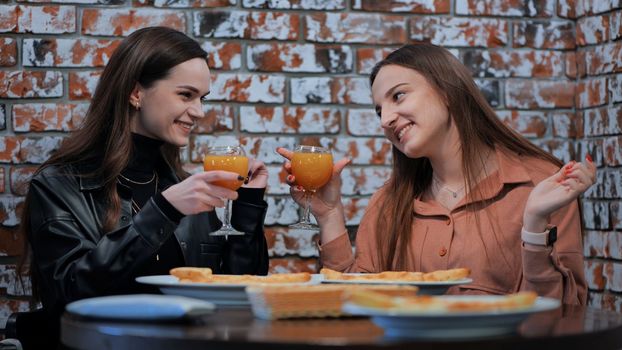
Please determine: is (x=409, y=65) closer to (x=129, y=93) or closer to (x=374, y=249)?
(x=374, y=249)

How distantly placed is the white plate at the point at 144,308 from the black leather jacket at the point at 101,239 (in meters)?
0.65

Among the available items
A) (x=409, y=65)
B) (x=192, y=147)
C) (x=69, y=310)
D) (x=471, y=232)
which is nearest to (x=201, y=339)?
(x=69, y=310)

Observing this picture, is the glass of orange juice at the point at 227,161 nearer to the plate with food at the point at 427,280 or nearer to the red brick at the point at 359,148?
the plate with food at the point at 427,280

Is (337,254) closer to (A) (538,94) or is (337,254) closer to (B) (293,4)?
(B) (293,4)

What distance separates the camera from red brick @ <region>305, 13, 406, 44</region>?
3150 millimetres

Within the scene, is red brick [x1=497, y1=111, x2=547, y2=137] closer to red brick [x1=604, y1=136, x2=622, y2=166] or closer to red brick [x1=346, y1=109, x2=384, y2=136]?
red brick [x1=604, y1=136, x2=622, y2=166]

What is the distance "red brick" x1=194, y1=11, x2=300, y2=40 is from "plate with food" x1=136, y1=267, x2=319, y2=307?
1525 millimetres

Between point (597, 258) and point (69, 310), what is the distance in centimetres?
222

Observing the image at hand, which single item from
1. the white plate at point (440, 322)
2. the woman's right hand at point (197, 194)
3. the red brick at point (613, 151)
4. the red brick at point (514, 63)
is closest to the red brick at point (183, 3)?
the red brick at point (514, 63)

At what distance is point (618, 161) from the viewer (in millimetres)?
3047

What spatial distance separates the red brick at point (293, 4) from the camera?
3.12 meters

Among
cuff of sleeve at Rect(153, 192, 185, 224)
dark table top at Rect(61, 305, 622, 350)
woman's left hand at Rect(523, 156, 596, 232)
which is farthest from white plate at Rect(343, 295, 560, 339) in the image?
cuff of sleeve at Rect(153, 192, 185, 224)

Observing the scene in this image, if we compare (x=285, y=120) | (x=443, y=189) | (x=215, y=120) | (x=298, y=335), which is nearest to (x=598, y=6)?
(x=443, y=189)

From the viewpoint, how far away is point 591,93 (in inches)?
127
